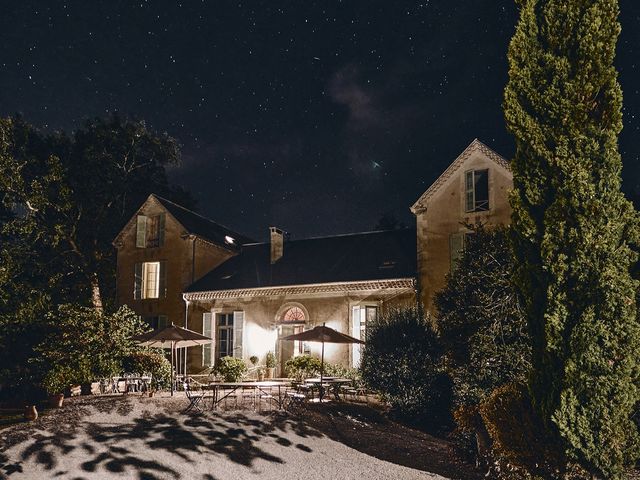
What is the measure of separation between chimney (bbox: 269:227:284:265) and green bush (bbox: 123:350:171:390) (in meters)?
6.80

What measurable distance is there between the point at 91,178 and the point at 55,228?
13.4ft

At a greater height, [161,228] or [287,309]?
[161,228]

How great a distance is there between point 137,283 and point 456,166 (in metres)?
14.3

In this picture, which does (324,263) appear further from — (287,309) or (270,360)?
(270,360)

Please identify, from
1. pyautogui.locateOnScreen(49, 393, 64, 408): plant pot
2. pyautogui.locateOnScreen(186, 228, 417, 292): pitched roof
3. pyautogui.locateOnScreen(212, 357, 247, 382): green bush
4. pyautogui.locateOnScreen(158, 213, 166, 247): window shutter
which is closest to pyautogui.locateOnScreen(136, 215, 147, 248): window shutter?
pyautogui.locateOnScreen(158, 213, 166, 247): window shutter

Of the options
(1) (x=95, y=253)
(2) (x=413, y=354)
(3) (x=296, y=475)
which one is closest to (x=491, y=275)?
(2) (x=413, y=354)

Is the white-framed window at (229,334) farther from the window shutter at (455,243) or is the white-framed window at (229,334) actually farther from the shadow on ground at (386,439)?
the window shutter at (455,243)

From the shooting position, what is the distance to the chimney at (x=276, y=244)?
24984 millimetres

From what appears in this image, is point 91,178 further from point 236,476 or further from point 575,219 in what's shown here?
point 575,219

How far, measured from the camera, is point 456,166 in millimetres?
19750

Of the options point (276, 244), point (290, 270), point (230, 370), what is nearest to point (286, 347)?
point (230, 370)

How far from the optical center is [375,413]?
15.0m

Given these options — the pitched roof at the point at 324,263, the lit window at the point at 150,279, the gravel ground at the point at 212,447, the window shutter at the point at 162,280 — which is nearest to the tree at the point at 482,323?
the gravel ground at the point at 212,447

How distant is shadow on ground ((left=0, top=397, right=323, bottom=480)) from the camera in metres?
10.1
